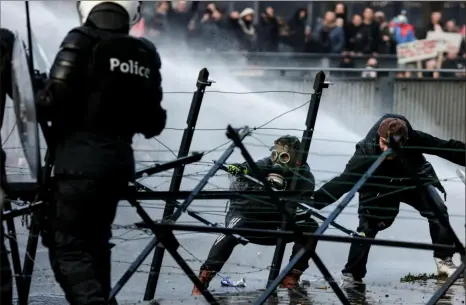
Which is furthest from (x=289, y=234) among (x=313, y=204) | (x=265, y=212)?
(x=265, y=212)

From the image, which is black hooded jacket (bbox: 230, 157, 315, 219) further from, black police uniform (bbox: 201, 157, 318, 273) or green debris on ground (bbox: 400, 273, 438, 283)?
green debris on ground (bbox: 400, 273, 438, 283)

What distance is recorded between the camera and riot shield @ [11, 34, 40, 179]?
19.6 ft

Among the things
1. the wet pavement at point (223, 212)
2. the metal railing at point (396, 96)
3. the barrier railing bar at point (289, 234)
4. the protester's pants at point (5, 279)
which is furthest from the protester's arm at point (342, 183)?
the metal railing at point (396, 96)

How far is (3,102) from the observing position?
6.45m

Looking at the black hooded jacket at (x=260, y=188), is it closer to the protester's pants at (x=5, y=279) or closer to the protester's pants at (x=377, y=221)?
the protester's pants at (x=377, y=221)

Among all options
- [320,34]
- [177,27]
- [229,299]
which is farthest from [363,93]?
[229,299]

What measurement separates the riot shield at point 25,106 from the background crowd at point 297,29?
44.4 feet

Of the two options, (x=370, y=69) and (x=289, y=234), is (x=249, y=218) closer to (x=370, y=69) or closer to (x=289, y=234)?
(x=289, y=234)

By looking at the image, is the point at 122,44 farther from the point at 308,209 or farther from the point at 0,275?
the point at 308,209

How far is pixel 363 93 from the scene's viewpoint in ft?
60.1

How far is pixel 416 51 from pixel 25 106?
1402 centimetres

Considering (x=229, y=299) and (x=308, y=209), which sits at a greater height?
(x=308, y=209)

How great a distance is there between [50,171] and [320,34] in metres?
14.6

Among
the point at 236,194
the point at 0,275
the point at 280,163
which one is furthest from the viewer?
the point at 280,163
